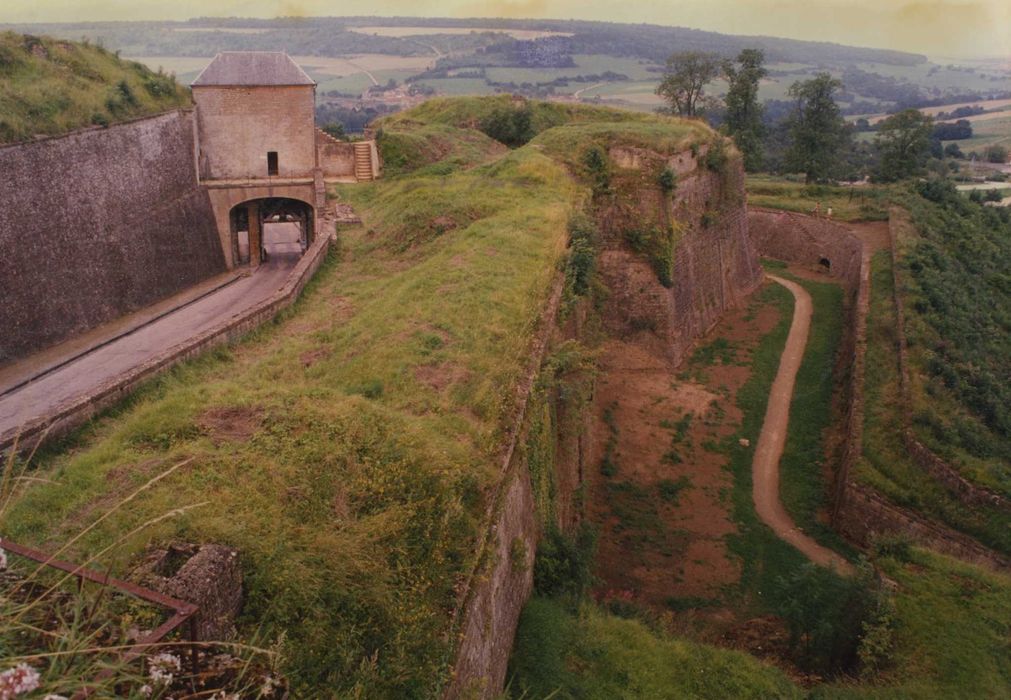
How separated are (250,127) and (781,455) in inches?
804

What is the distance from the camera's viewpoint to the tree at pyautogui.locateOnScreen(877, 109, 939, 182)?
4359 cm

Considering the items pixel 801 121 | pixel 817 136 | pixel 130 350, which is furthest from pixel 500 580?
pixel 801 121

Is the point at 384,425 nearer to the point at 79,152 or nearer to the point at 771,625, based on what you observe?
the point at 771,625

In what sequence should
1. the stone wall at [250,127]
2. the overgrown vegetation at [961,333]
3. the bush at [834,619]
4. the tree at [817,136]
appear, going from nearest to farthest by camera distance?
the bush at [834,619] < the overgrown vegetation at [961,333] < the stone wall at [250,127] < the tree at [817,136]

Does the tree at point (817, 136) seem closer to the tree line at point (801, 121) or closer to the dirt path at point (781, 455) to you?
the tree line at point (801, 121)

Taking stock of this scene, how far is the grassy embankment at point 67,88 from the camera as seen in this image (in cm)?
2044

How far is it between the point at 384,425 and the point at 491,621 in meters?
2.83

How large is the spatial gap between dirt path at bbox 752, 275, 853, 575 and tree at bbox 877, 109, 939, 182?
19.3 meters

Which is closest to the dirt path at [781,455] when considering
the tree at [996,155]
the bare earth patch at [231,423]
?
the bare earth patch at [231,423]

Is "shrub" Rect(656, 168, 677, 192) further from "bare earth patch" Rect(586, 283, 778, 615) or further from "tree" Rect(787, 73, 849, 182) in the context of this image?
"tree" Rect(787, 73, 849, 182)

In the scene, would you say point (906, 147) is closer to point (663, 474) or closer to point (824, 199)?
point (824, 199)

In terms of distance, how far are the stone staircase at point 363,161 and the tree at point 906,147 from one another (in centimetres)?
3148

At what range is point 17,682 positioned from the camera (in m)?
3.11

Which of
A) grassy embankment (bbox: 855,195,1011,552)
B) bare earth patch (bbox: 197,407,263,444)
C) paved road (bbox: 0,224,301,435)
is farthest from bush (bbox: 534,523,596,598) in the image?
grassy embankment (bbox: 855,195,1011,552)
